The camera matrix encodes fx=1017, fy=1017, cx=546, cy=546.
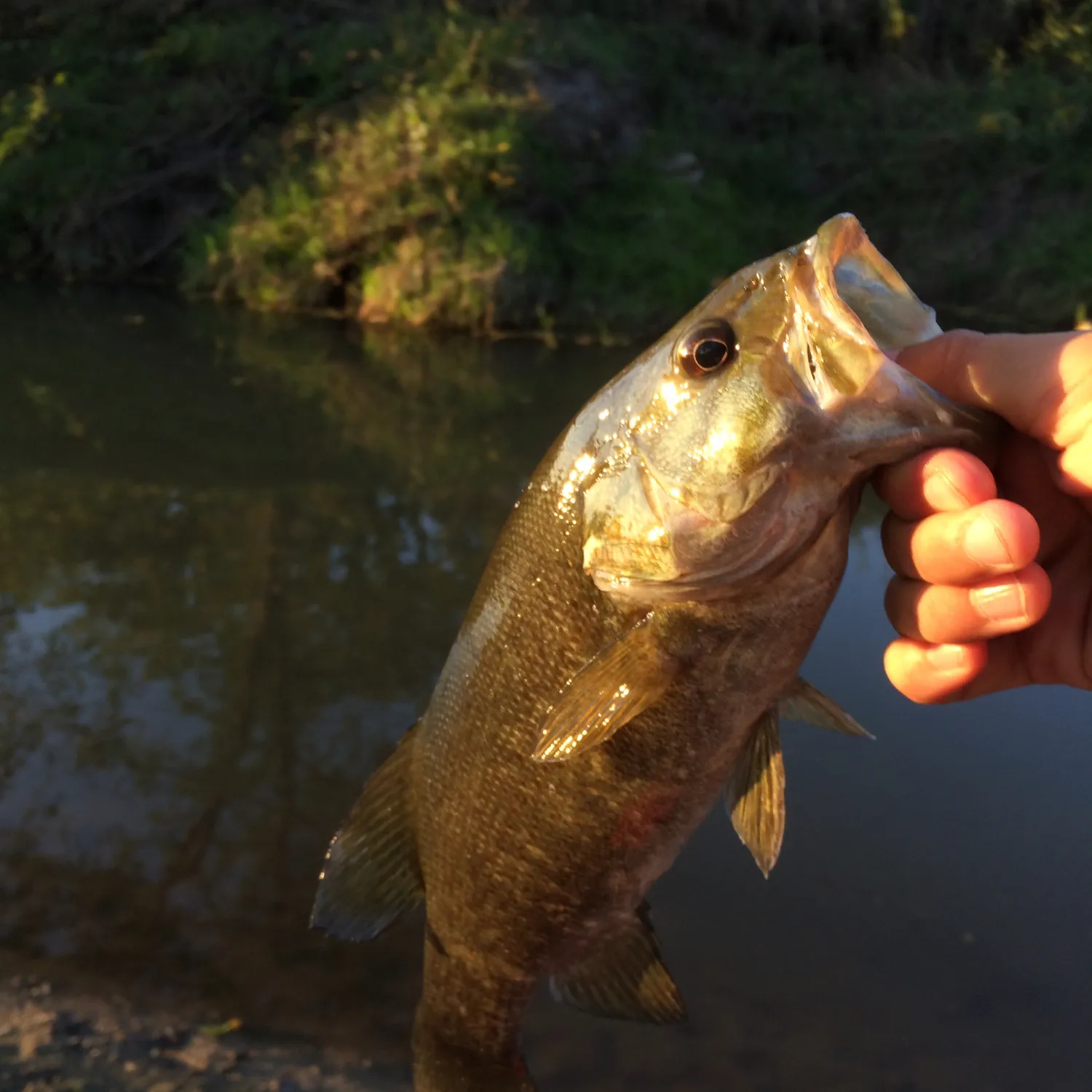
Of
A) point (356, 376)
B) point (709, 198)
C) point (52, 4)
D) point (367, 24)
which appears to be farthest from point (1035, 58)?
point (52, 4)

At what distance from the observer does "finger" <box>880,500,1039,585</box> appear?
153cm

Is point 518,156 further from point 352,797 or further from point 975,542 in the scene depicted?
point 975,542

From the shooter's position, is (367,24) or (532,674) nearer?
(532,674)

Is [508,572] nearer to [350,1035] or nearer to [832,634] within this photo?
[350,1035]

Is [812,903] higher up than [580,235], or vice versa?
[812,903]

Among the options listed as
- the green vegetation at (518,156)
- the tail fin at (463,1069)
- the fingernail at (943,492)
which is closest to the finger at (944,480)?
the fingernail at (943,492)

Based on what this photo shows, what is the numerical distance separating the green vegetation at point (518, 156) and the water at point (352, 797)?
6263 millimetres

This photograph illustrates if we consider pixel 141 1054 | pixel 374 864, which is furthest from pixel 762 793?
pixel 141 1054

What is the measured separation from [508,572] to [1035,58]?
696 inches

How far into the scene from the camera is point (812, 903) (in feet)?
10.6

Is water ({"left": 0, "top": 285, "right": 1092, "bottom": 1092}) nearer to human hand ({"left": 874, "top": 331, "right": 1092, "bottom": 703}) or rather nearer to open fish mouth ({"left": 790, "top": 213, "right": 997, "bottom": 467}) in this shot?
human hand ({"left": 874, "top": 331, "right": 1092, "bottom": 703})

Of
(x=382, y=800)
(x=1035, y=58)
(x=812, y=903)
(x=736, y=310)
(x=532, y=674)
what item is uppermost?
(x=736, y=310)

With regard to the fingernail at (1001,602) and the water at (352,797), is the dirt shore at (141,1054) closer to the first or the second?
the water at (352,797)

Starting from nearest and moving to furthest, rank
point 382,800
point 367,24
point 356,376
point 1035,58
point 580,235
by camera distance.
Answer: point 382,800 → point 356,376 → point 580,235 → point 367,24 → point 1035,58
